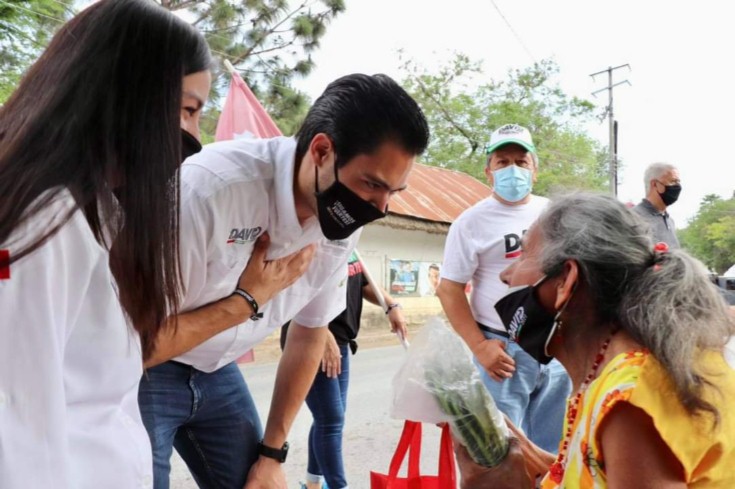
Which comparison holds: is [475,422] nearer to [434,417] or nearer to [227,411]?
[434,417]

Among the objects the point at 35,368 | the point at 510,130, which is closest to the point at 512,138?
the point at 510,130

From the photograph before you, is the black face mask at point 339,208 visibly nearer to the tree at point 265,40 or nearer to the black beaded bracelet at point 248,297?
the black beaded bracelet at point 248,297

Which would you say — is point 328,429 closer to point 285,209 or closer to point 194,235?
point 285,209

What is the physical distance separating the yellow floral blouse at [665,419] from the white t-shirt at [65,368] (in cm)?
97

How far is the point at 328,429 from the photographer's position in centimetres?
361

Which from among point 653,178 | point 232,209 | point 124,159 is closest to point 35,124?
point 124,159

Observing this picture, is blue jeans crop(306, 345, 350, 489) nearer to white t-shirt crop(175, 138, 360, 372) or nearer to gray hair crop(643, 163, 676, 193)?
white t-shirt crop(175, 138, 360, 372)

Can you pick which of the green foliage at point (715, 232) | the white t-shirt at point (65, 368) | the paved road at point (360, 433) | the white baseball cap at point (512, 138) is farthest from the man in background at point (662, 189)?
the green foliage at point (715, 232)

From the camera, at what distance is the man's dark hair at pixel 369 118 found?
189cm

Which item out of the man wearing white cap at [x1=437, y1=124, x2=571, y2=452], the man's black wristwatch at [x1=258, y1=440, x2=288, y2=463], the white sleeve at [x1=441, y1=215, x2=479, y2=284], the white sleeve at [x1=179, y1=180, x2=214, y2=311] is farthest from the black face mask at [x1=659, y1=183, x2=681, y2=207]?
the white sleeve at [x1=179, y1=180, x2=214, y2=311]

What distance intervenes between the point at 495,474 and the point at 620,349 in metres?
0.51

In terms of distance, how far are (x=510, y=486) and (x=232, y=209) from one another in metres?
1.10

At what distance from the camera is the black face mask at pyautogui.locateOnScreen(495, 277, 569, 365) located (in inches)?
74.6

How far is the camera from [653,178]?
5.16 m
